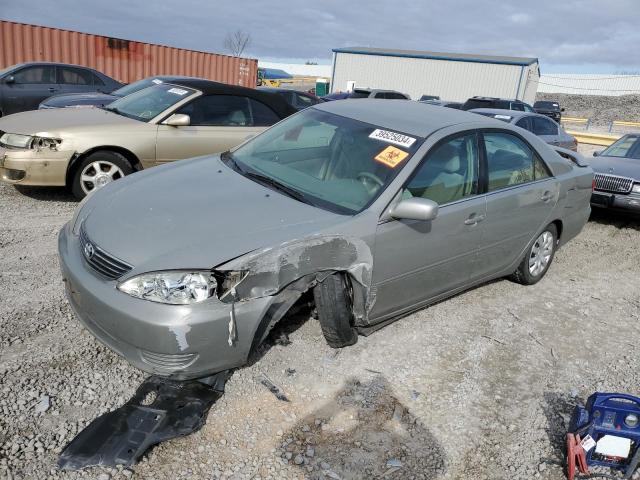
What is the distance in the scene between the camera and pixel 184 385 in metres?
2.96

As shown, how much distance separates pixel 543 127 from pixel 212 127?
23.3 ft

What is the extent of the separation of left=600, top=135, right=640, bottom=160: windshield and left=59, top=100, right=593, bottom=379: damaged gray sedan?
4.26 metres

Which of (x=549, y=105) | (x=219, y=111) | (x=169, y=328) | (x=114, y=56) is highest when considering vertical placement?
(x=549, y=105)

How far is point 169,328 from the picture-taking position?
8.46 ft

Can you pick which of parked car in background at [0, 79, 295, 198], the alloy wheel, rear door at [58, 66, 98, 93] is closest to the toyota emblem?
parked car in background at [0, 79, 295, 198]

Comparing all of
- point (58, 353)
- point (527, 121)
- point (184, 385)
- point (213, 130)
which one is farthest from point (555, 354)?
point (527, 121)

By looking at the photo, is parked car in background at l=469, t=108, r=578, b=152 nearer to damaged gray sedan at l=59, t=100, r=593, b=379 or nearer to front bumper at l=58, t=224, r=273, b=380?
damaged gray sedan at l=59, t=100, r=593, b=379

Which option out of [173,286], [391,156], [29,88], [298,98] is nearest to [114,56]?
[29,88]

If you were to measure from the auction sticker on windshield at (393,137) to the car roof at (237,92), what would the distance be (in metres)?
3.54

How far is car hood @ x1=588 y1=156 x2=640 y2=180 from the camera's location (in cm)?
733

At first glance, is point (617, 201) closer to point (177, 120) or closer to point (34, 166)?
point (177, 120)

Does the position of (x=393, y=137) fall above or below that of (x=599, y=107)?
below

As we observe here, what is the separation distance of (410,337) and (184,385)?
66.1 inches

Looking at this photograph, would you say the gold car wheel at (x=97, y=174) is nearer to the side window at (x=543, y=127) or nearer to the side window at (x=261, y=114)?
the side window at (x=261, y=114)
